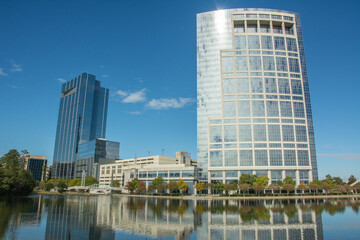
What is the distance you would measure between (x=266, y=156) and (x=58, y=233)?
10059cm

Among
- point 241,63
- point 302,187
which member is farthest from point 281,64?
point 302,187

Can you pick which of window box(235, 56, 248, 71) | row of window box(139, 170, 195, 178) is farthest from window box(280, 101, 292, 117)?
row of window box(139, 170, 195, 178)

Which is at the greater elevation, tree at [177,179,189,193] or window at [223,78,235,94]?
window at [223,78,235,94]

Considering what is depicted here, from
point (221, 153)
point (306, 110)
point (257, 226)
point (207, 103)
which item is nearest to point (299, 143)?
point (306, 110)

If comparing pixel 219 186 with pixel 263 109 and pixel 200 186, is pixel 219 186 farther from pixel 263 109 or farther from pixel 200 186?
pixel 263 109

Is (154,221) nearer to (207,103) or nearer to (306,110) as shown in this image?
(207,103)

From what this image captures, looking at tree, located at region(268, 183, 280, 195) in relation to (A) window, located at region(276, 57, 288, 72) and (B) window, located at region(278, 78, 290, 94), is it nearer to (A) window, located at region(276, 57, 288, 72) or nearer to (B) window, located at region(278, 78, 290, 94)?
(B) window, located at region(278, 78, 290, 94)

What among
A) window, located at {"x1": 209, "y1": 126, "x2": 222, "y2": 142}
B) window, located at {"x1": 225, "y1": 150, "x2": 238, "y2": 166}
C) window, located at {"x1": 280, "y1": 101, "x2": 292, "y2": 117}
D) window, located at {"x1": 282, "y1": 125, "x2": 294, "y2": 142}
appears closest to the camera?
window, located at {"x1": 225, "y1": 150, "x2": 238, "y2": 166}

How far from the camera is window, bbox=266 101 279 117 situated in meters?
118

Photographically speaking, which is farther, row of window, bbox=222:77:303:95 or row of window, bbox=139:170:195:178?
row of window, bbox=139:170:195:178

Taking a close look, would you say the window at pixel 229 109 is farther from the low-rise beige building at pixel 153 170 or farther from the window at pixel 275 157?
the low-rise beige building at pixel 153 170

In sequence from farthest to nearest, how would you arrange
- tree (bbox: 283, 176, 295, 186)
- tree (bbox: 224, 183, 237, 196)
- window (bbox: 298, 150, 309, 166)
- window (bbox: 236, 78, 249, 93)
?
window (bbox: 236, 78, 249, 93), window (bbox: 298, 150, 309, 166), tree (bbox: 283, 176, 295, 186), tree (bbox: 224, 183, 237, 196)

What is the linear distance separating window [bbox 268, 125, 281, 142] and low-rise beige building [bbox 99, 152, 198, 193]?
39.4 meters

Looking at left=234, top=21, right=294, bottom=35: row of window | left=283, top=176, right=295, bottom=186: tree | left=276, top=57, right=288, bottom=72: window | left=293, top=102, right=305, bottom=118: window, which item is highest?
left=234, top=21, right=294, bottom=35: row of window
